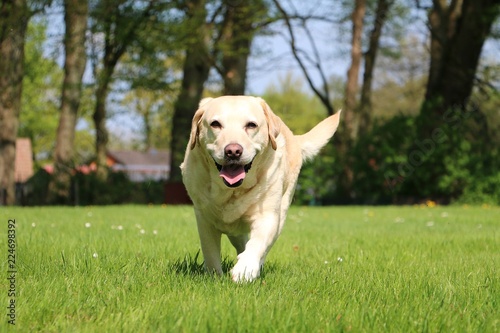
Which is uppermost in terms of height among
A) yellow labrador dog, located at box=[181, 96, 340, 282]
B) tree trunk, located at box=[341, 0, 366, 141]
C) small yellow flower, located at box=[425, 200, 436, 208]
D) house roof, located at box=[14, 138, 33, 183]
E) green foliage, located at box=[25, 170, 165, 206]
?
tree trunk, located at box=[341, 0, 366, 141]

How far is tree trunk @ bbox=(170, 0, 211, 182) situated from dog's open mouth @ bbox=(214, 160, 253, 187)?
16521 mm

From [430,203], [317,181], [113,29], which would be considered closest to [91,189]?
[113,29]

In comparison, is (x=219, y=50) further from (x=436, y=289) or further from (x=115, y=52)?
(x=436, y=289)

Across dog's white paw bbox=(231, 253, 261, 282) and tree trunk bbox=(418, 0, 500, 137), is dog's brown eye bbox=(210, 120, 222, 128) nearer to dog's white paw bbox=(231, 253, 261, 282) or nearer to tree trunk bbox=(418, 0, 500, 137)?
dog's white paw bbox=(231, 253, 261, 282)

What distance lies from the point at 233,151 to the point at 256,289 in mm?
889

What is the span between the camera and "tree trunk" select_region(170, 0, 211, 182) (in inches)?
803

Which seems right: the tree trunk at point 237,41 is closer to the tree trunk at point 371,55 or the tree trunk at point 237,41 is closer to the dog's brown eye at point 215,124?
the tree trunk at point 371,55

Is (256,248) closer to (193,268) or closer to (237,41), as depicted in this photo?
(193,268)

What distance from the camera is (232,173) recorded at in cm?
407

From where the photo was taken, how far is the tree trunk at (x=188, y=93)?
20.4 metres

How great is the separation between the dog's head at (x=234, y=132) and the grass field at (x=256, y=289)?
76 centimetres

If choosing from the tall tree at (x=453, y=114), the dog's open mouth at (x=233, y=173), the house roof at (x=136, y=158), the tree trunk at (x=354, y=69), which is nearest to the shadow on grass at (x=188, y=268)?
the dog's open mouth at (x=233, y=173)

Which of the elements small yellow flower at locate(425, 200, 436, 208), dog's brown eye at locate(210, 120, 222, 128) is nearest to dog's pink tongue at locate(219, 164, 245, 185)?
dog's brown eye at locate(210, 120, 222, 128)

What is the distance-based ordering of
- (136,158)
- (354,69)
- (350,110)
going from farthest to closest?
(136,158) → (350,110) → (354,69)
